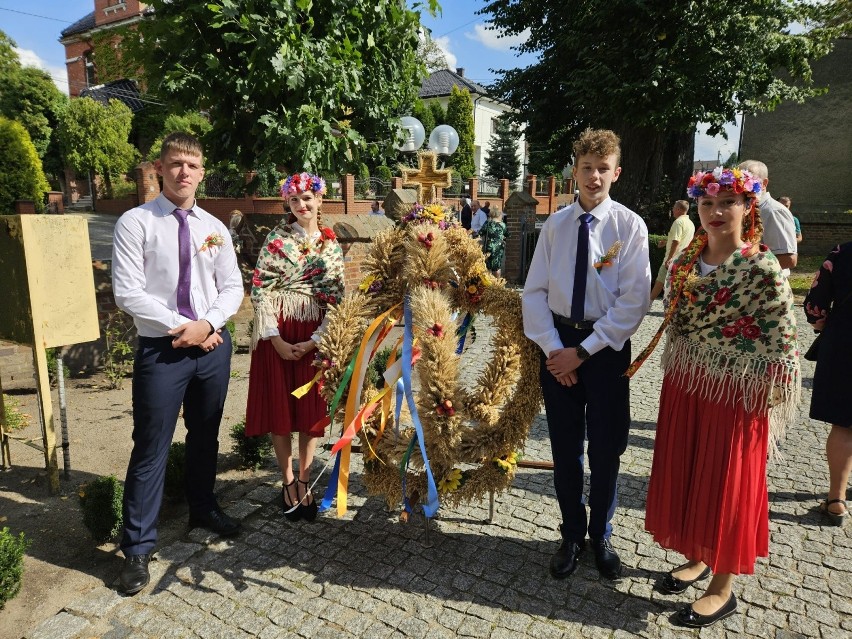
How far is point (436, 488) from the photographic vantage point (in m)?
3.11

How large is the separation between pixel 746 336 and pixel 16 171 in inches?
651

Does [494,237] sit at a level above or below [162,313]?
above

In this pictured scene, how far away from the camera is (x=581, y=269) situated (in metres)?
2.79

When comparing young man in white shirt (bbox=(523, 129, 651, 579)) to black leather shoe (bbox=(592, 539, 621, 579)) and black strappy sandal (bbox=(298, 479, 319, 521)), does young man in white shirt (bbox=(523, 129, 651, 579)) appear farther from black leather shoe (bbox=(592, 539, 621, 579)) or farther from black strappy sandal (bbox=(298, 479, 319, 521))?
black strappy sandal (bbox=(298, 479, 319, 521))

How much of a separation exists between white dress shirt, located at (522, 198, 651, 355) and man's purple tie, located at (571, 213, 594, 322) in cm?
2

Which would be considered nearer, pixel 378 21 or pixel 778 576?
→ pixel 778 576

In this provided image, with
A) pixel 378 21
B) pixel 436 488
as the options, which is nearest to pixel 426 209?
pixel 436 488

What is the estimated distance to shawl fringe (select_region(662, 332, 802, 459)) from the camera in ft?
8.17

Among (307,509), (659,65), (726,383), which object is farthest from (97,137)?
(726,383)

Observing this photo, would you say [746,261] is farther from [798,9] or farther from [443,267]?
[798,9]

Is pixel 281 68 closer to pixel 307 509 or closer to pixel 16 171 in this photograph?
pixel 307 509

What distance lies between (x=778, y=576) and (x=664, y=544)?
0.70m

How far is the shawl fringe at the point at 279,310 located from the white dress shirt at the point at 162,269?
16cm

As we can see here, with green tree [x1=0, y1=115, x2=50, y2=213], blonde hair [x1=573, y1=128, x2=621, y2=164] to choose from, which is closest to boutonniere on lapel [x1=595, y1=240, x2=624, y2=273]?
blonde hair [x1=573, y1=128, x2=621, y2=164]
